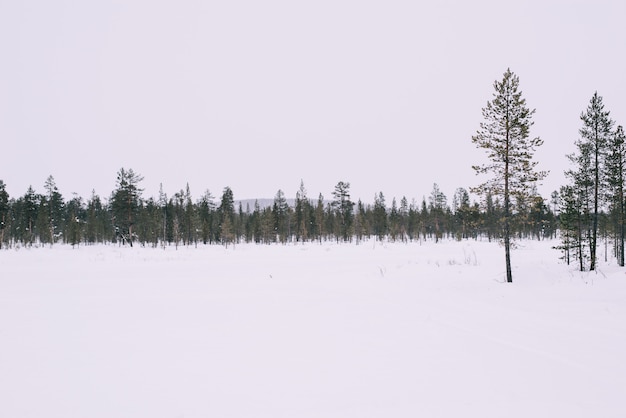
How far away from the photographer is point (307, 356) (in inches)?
188

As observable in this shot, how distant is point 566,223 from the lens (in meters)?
19.0

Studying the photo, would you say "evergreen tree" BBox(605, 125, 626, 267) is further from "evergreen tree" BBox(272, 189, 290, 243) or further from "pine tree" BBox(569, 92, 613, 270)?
"evergreen tree" BBox(272, 189, 290, 243)

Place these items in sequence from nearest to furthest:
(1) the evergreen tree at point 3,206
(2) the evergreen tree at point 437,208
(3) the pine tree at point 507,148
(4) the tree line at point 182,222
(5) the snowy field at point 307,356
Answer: (5) the snowy field at point 307,356 < (3) the pine tree at point 507,148 < (1) the evergreen tree at point 3,206 < (4) the tree line at point 182,222 < (2) the evergreen tree at point 437,208

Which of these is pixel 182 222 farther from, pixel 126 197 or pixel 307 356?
pixel 307 356

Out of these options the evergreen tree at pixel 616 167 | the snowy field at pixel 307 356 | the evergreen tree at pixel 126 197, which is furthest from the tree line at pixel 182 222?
the snowy field at pixel 307 356

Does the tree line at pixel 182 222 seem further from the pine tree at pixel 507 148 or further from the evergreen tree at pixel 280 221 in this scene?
the pine tree at pixel 507 148

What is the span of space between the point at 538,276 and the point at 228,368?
61.5ft

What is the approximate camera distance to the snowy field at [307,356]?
3.36m

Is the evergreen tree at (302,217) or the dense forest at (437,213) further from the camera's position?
the evergreen tree at (302,217)

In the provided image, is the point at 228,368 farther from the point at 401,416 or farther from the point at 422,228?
the point at 422,228

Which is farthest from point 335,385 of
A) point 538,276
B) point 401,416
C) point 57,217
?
point 57,217

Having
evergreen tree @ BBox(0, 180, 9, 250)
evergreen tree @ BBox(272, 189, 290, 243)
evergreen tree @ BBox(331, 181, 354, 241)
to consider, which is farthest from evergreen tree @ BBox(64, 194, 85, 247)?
evergreen tree @ BBox(331, 181, 354, 241)

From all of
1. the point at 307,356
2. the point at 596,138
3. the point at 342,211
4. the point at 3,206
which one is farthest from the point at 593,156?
the point at 3,206

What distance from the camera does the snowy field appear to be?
3.36m
